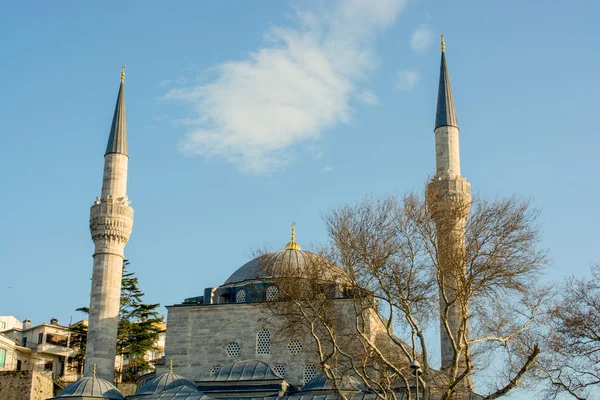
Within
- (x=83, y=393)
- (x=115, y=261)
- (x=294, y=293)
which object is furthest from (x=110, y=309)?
(x=294, y=293)

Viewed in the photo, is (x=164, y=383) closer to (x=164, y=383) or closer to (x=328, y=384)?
(x=164, y=383)

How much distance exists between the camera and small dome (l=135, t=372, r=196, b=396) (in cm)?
2678

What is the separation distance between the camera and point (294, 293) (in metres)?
22.0

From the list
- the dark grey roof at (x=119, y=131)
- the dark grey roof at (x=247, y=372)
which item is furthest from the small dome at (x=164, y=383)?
the dark grey roof at (x=119, y=131)

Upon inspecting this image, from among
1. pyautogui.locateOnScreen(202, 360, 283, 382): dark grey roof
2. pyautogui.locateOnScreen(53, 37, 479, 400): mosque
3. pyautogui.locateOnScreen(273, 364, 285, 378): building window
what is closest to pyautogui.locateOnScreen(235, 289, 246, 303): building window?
pyautogui.locateOnScreen(53, 37, 479, 400): mosque

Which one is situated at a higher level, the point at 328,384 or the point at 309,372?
the point at 309,372

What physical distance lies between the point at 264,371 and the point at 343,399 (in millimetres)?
6687

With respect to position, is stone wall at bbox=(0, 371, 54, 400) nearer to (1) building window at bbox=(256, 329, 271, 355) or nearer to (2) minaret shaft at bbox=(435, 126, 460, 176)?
(1) building window at bbox=(256, 329, 271, 355)

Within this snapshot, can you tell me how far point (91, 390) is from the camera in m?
A: 26.2

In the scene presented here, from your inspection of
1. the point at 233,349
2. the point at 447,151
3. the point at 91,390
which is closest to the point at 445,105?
the point at 447,151

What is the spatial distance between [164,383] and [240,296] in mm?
5197

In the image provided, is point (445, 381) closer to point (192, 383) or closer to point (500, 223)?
point (500, 223)

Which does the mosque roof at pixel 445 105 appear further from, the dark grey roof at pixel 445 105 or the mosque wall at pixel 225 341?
the mosque wall at pixel 225 341

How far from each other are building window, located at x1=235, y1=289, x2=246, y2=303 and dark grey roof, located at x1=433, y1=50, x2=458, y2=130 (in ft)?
28.8
